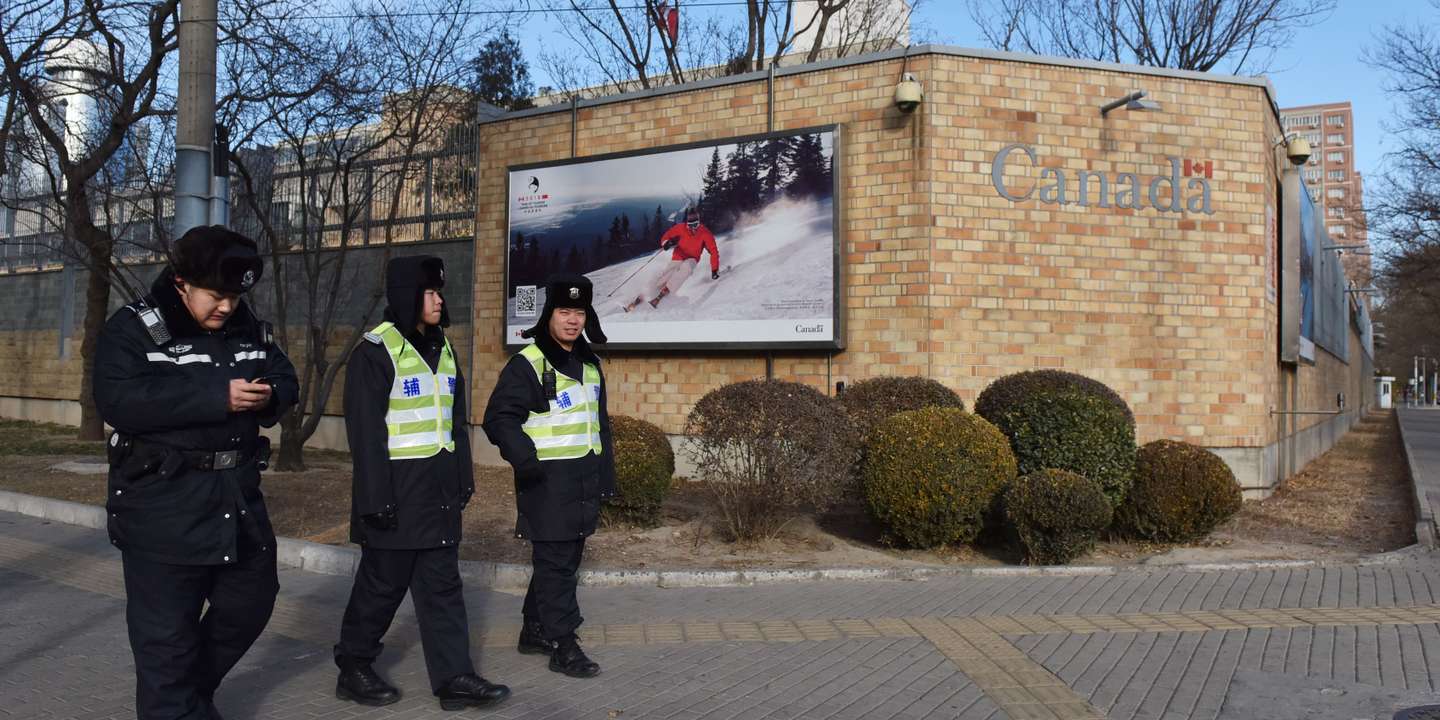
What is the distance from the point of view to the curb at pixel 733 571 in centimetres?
782

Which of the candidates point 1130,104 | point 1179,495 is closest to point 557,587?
point 1179,495

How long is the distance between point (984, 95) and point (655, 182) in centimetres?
427

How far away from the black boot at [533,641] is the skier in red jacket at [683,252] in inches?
324

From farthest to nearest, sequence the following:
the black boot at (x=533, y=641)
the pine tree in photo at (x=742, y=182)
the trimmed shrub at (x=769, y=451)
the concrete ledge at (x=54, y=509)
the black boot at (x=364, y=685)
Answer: the pine tree in photo at (x=742, y=182)
the concrete ledge at (x=54, y=509)
the trimmed shrub at (x=769, y=451)
the black boot at (x=533, y=641)
the black boot at (x=364, y=685)

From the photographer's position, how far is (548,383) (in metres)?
5.34

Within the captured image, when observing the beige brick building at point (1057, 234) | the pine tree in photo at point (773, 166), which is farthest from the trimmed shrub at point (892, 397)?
the pine tree in photo at point (773, 166)

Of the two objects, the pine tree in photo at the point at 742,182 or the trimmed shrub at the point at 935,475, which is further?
the pine tree in photo at the point at 742,182

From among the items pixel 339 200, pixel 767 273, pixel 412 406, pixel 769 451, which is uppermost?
pixel 339 200

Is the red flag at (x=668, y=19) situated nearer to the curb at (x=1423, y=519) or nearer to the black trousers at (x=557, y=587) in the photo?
the curb at (x=1423, y=519)

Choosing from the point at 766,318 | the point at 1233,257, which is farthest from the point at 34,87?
the point at 1233,257

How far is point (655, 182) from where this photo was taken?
14.1m

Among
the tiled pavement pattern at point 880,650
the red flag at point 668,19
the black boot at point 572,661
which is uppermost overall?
the red flag at point 668,19

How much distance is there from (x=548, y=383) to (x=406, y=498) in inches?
38.3

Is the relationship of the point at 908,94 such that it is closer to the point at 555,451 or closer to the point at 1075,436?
the point at 1075,436
